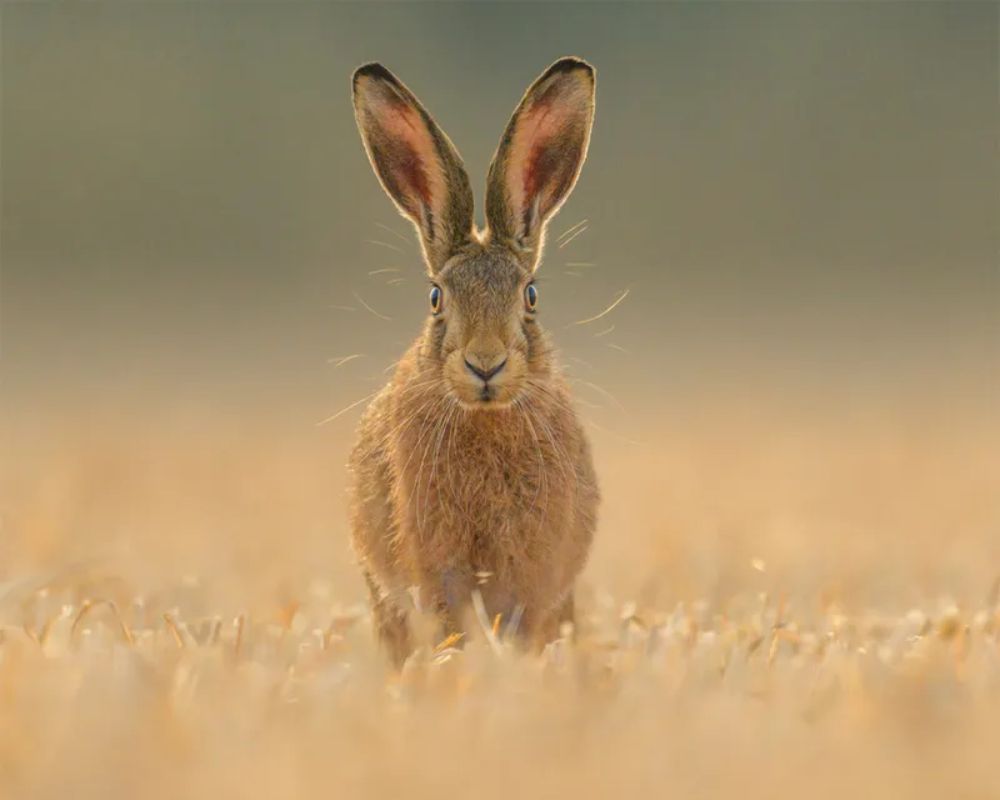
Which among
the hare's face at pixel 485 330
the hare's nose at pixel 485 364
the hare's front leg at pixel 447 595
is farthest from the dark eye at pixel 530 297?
the hare's front leg at pixel 447 595

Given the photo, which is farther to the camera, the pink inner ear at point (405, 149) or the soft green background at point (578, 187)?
the soft green background at point (578, 187)

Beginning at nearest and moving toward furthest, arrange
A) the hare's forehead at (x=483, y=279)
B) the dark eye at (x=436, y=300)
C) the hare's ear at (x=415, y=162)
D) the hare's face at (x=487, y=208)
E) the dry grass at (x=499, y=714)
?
the dry grass at (x=499, y=714) < the hare's face at (x=487, y=208) < the hare's forehead at (x=483, y=279) < the dark eye at (x=436, y=300) < the hare's ear at (x=415, y=162)

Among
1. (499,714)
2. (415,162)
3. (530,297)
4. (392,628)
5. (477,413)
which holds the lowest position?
(499,714)

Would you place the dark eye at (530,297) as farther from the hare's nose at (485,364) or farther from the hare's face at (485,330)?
the hare's nose at (485,364)

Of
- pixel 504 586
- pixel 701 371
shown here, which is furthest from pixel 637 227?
pixel 504 586

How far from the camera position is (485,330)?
18.6ft

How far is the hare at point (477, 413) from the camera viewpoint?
549cm

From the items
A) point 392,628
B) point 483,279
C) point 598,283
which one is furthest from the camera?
point 598,283

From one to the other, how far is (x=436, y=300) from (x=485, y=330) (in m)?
0.34

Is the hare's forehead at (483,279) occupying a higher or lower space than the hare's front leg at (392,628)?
higher

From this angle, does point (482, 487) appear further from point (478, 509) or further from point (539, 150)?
point (539, 150)

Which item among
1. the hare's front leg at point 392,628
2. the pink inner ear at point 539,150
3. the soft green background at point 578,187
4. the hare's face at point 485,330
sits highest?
the soft green background at point 578,187

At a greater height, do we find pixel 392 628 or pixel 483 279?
pixel 483 279

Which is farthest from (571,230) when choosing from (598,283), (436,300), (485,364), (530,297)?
(598,283)
